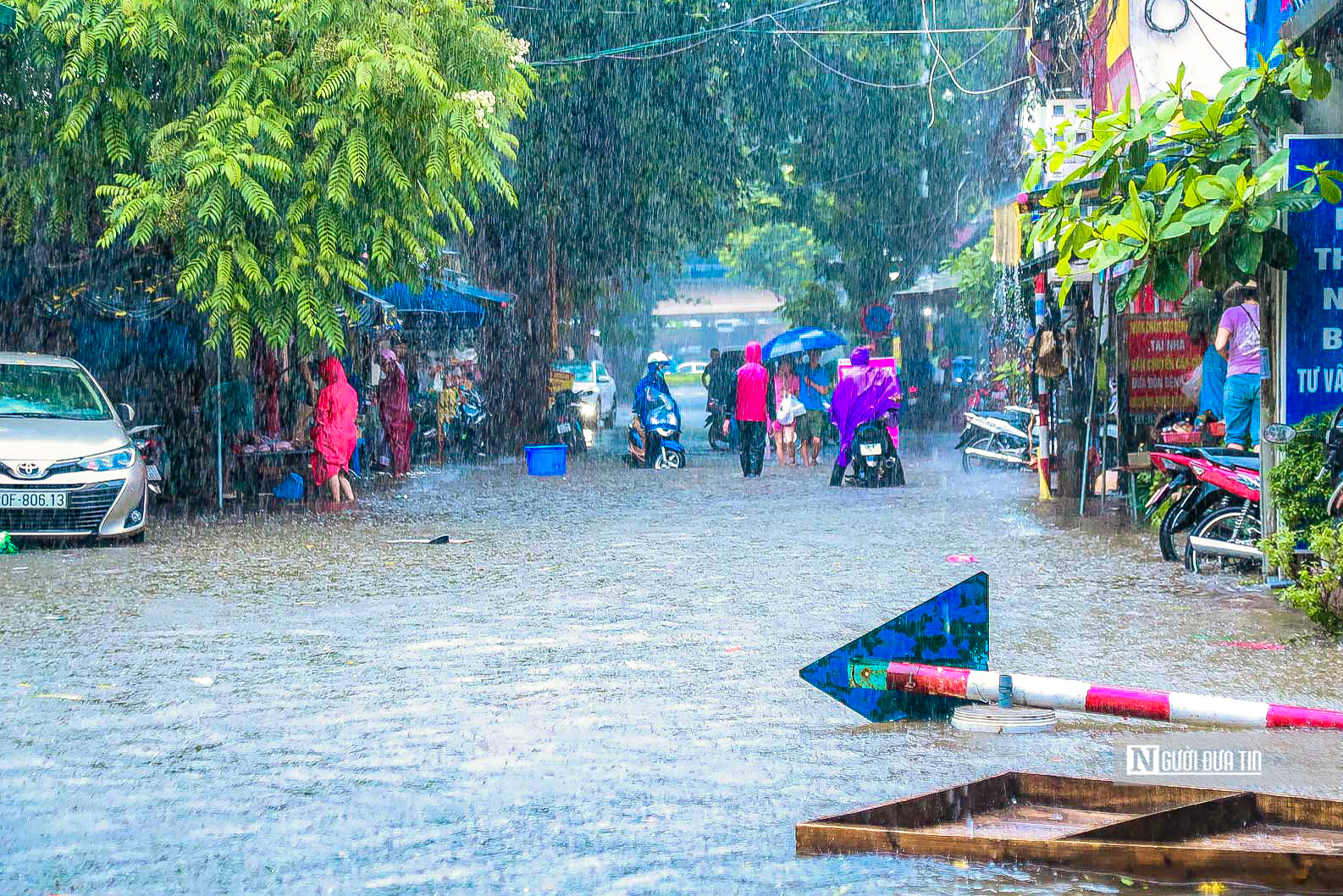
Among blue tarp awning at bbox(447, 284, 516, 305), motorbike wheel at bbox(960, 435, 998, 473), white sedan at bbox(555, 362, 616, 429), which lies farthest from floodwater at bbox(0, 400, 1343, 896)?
white sedan at bbox(555, 362, 616, 429)

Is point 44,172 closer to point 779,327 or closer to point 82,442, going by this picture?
point 82,442

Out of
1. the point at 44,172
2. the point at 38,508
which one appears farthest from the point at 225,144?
the point at 38,508

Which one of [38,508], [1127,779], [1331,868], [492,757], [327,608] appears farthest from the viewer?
A: [38,508]

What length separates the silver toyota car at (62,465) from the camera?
12.8 m

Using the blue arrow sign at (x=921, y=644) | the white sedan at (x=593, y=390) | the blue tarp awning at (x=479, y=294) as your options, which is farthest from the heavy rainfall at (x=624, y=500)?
the white sedan at (x=593, y=390)

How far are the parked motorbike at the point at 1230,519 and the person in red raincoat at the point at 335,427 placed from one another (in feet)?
30.8

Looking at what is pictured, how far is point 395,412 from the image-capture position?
22.5 metres

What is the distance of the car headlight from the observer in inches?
514

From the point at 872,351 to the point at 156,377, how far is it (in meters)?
18.3

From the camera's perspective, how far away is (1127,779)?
535cm

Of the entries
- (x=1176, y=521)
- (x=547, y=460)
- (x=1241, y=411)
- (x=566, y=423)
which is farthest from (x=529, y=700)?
(x=566, y=423)

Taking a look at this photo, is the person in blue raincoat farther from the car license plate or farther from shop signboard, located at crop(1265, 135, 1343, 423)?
shop signboard, located at crop(1265, 135, 1343, 423)

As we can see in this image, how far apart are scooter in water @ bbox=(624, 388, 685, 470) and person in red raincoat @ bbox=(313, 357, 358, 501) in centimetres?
678

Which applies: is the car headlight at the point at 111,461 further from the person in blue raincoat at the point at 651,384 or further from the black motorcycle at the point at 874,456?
the person in blue raincoat at the point at 651,384
